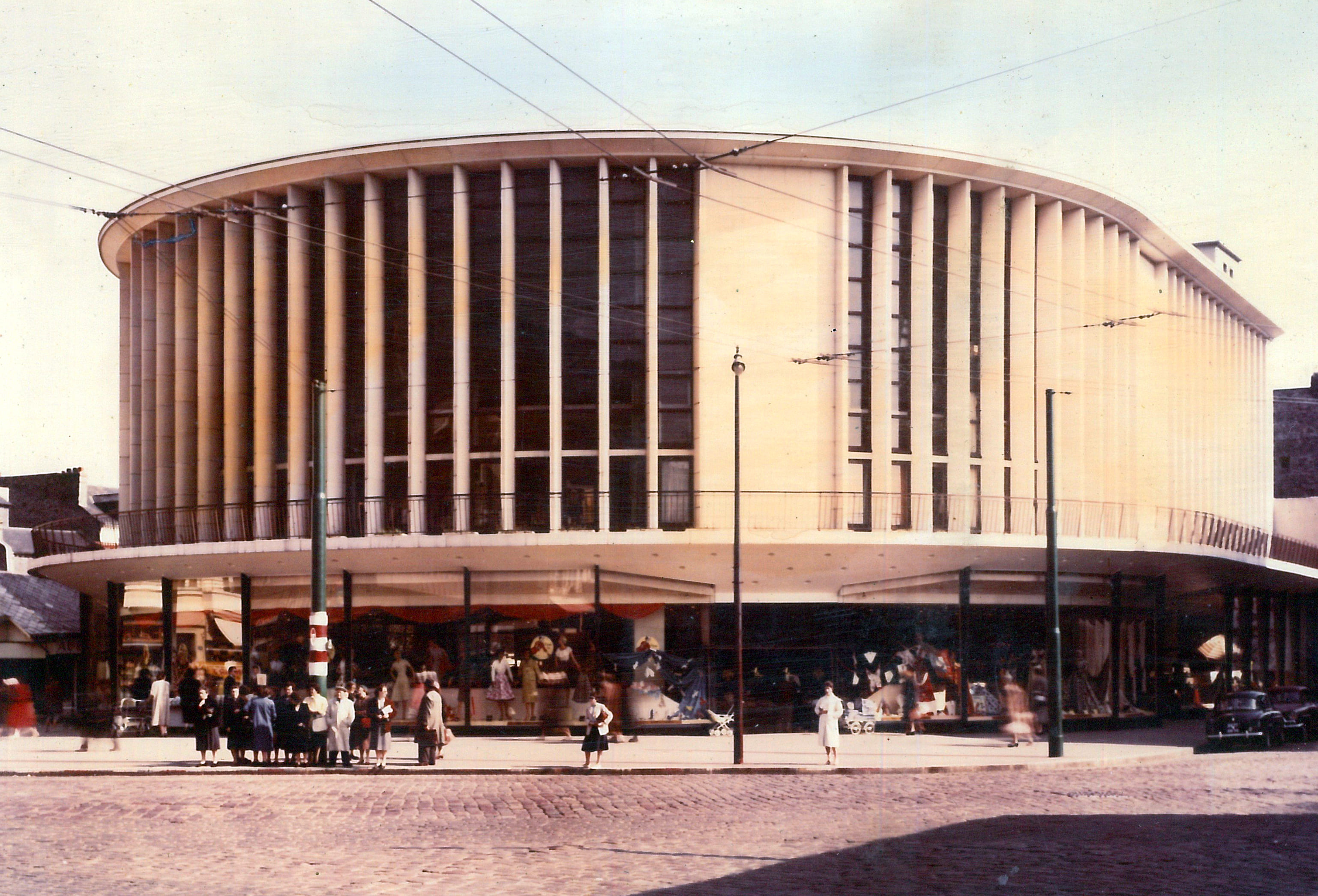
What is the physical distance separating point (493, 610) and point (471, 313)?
6711mm

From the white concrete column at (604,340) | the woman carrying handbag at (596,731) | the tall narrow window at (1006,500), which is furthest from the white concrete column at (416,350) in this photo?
the tall narrow window at (1006,500)

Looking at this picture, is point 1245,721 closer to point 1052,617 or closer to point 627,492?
point 1052,617

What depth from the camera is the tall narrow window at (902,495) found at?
106 feet

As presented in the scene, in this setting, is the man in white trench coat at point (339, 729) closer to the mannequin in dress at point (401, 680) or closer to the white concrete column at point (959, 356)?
the mannequin in dress at point (401, 680)

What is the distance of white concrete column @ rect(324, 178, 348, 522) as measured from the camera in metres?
32.3

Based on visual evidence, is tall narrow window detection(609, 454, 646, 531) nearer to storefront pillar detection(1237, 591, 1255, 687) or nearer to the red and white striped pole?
the red and white striped pole

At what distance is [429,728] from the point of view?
24.0 meters

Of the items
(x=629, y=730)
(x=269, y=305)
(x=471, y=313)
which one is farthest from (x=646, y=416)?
(x=269, y=305)

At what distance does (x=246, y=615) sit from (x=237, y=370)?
575cm

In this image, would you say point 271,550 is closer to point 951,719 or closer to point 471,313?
point 471,313

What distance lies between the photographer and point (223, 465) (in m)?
34.0

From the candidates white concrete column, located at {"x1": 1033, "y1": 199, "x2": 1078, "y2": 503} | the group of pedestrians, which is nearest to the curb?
the group of pedestrians

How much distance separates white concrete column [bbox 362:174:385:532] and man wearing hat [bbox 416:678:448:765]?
898 centimetres

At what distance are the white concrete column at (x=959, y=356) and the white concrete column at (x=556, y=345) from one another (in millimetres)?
8942
